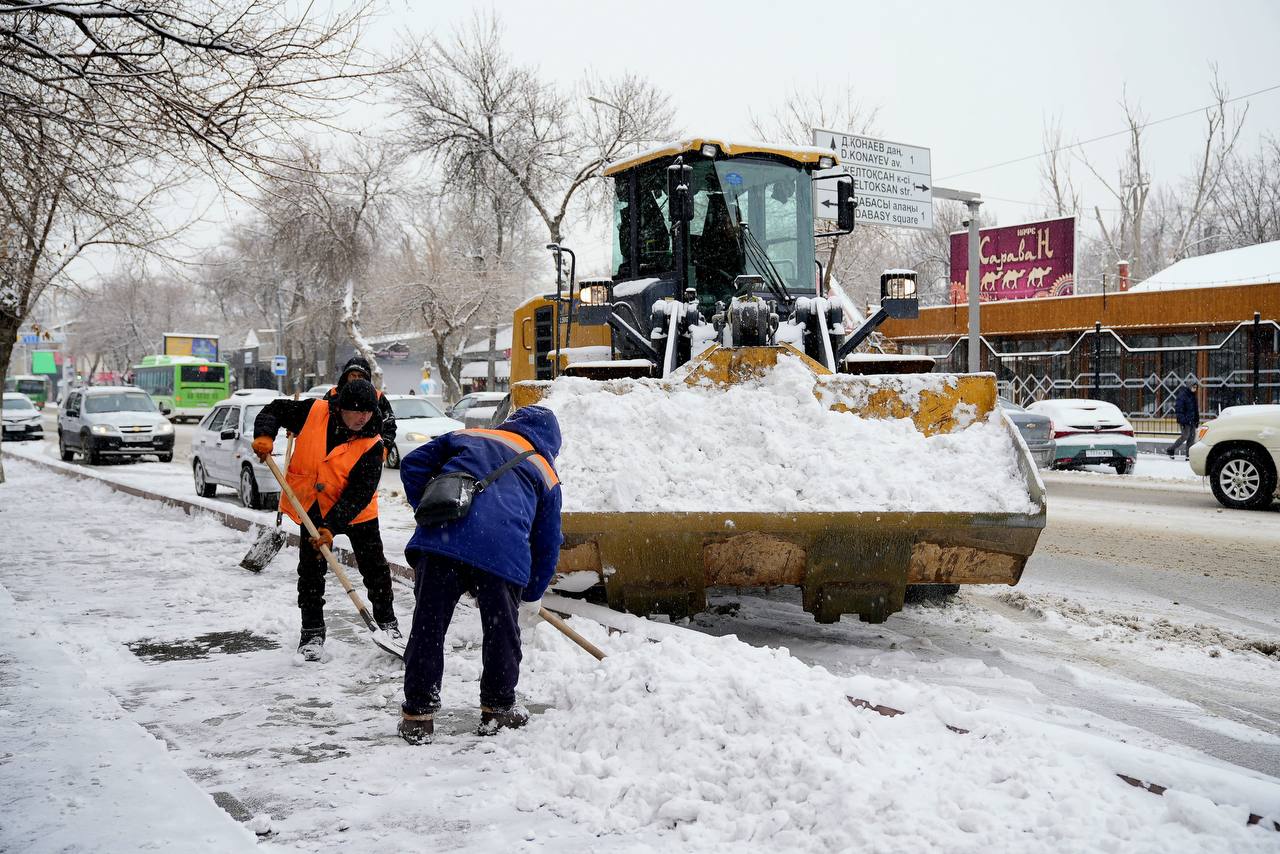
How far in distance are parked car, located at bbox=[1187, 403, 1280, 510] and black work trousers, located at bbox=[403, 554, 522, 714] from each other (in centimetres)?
1085

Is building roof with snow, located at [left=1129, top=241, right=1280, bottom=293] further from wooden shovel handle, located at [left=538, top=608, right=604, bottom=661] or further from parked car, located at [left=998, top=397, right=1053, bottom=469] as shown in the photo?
wooden shovel handle, located at [left=538, top=608, right=604, bottom=661]

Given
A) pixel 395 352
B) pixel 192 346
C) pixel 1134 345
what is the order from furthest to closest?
pixel 395 352
pixel 192 346
pixel 1134 345

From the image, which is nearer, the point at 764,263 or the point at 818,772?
the point at 818,772

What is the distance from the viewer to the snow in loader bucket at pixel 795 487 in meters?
5.17

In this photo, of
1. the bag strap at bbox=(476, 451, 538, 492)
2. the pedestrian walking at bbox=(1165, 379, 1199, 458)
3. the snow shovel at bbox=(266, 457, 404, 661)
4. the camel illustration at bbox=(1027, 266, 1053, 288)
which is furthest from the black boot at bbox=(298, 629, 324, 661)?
the camel illustration at bbox=(1027, 266, 1053, 288)

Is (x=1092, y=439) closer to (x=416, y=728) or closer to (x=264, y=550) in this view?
(x=264, y=550)

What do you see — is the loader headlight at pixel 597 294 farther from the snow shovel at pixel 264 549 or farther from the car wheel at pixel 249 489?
the car wheel at pixel 249 489

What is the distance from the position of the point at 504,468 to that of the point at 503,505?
0.52 feet

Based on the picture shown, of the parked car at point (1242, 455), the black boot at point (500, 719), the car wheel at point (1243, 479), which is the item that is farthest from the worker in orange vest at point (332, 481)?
the car wheel at point (1243, 479)

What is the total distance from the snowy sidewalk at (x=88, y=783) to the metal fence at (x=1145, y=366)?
25.6 m

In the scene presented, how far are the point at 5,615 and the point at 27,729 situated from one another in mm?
2640

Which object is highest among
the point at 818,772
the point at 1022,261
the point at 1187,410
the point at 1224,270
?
the point at 1022,261

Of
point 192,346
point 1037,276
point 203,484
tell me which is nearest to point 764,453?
point 203,484

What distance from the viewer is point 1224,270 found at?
33.9m
